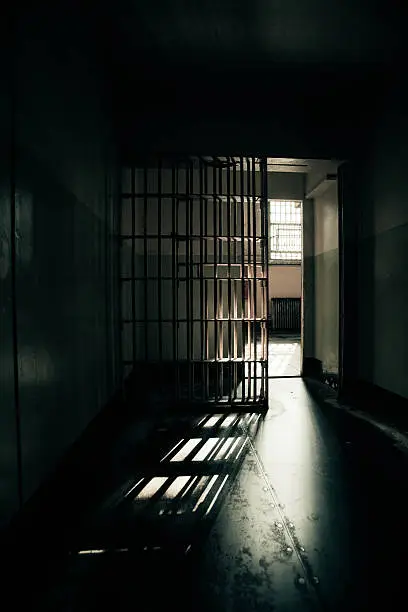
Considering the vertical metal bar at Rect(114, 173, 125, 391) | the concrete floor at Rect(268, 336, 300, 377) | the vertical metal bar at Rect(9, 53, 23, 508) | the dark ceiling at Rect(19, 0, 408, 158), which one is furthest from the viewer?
the concrete floor at Rect(268, 336, 300, 377)

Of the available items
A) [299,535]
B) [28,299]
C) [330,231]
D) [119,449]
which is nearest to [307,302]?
[330,231]

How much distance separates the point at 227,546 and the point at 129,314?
288 centimetres

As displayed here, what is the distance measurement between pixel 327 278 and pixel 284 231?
706 cm

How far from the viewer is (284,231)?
1151 cm

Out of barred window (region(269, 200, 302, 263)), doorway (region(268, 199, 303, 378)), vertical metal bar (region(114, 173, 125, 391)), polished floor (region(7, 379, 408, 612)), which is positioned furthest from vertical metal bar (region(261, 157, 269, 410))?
barred window (region(269, 200, 302, 263))

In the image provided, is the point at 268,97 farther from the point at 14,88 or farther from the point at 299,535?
the point at 299,535

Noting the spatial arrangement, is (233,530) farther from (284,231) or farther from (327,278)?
(284,231)

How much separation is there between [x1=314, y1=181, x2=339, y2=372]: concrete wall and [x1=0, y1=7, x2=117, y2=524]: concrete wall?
284 cm

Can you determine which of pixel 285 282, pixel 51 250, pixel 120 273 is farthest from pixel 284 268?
pixel 51 250

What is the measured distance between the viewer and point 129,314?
4.19 m

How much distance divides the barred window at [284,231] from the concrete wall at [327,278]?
638cm

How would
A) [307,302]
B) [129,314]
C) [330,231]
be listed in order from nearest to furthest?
[129,314]
[330,231]
[307,302]

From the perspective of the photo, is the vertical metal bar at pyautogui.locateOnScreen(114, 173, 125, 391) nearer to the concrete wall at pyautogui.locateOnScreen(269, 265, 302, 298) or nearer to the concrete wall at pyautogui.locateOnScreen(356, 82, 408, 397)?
the concrete wall at pyautogui.locateOnScreen(356, 82, 408, 397)

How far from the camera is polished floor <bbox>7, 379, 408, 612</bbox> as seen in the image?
4.46 feet
